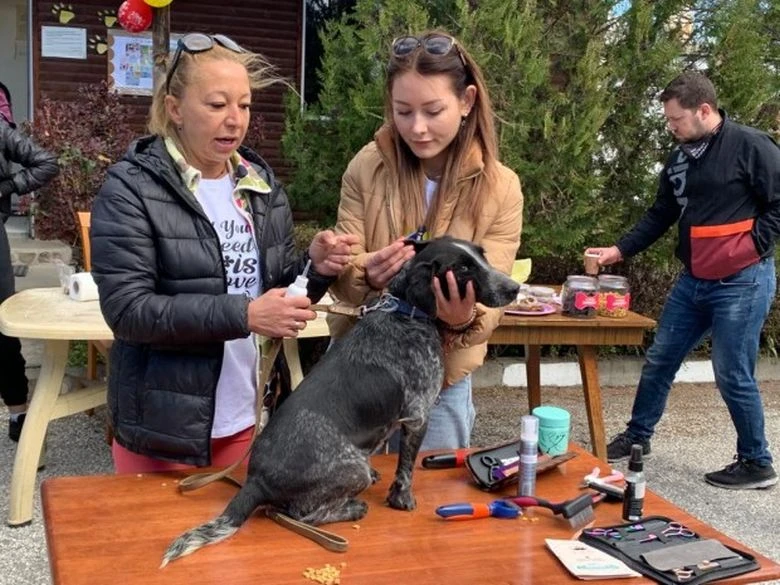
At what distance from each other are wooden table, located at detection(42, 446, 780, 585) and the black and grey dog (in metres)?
0.06

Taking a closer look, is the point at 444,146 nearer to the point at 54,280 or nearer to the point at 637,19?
the point at 637,19

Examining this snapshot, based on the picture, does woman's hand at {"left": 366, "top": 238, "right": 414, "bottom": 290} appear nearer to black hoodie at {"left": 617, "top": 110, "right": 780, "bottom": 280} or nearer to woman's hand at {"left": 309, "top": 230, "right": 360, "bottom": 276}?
woman's hand at {"left": 309, "top": 230, "right": 360, "bottom": 276}

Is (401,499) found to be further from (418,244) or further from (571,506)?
(418,244)

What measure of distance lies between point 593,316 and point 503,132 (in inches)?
83.7

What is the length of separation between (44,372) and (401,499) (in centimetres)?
270

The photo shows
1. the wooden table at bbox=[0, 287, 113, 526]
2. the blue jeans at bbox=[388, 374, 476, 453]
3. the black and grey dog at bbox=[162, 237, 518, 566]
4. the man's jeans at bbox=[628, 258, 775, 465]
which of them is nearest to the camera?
the black and grey dog at bbox=[162, 237, 518, 566]

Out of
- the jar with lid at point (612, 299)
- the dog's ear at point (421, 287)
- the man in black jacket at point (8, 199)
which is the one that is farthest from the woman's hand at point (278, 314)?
the man in black jacket at point (8, 199)

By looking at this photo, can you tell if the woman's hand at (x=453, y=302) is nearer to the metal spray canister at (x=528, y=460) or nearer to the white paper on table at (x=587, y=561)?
the metal spray canister at (x=528, y=460)

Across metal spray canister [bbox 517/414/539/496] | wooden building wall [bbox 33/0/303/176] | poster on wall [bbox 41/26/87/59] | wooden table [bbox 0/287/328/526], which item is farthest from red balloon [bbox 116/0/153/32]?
metal spray canister [bbox 517/414/539/496]

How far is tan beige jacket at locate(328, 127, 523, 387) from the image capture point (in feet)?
7.89

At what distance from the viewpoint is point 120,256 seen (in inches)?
79.9

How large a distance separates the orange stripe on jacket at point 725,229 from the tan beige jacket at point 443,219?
2817 millimetres

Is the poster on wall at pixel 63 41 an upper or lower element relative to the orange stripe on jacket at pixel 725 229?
upper

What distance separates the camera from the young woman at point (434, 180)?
2254 millimetres
